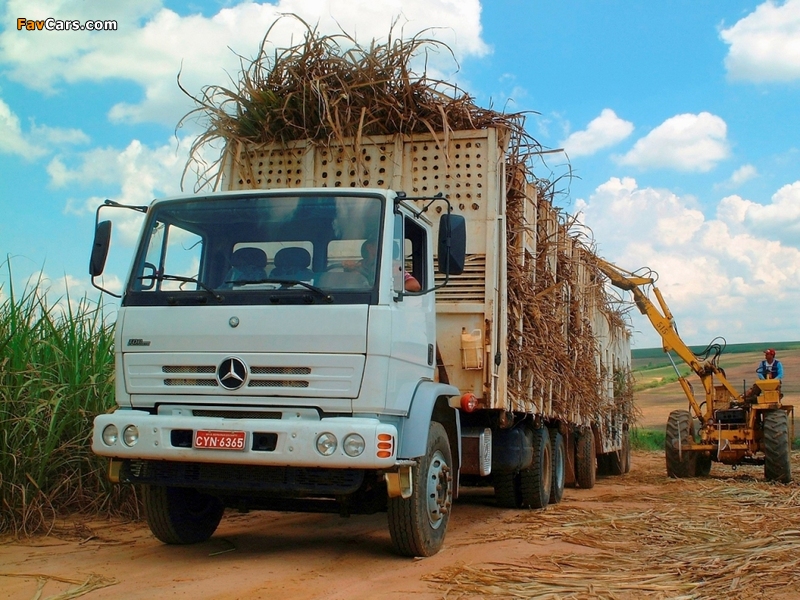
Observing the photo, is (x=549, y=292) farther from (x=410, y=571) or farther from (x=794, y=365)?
(x=794, y=365)

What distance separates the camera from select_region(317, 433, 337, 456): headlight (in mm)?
5102

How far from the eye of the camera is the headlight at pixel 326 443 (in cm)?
510

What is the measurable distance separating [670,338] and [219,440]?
11.0 m

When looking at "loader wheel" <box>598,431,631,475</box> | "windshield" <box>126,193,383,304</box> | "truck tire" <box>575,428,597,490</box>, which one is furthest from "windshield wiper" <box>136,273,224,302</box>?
"loader wheel" <box>598,431,631,475</box>

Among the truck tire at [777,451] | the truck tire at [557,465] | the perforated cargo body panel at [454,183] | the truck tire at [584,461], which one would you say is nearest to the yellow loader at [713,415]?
the truck tire at [777,451]

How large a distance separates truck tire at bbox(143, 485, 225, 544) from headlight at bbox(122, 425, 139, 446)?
69 centimetres

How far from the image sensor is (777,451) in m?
13.0

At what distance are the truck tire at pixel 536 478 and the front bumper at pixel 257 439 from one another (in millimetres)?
4069

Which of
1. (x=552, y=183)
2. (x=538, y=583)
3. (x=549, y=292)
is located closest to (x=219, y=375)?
(x=538, y=583)

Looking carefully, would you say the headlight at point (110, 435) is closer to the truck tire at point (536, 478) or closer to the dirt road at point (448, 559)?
the dirt road at point (448, 559)

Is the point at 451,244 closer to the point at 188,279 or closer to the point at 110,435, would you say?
the point at 188,279

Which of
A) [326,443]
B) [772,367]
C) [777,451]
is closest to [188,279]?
[326,443]

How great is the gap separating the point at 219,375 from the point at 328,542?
195 centimetres

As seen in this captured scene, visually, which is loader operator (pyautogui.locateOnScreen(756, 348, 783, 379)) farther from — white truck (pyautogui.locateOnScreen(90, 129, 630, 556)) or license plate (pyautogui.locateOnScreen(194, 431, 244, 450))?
license plate (pyautogui.locateOnScreen(194, 431, 244, 450))
